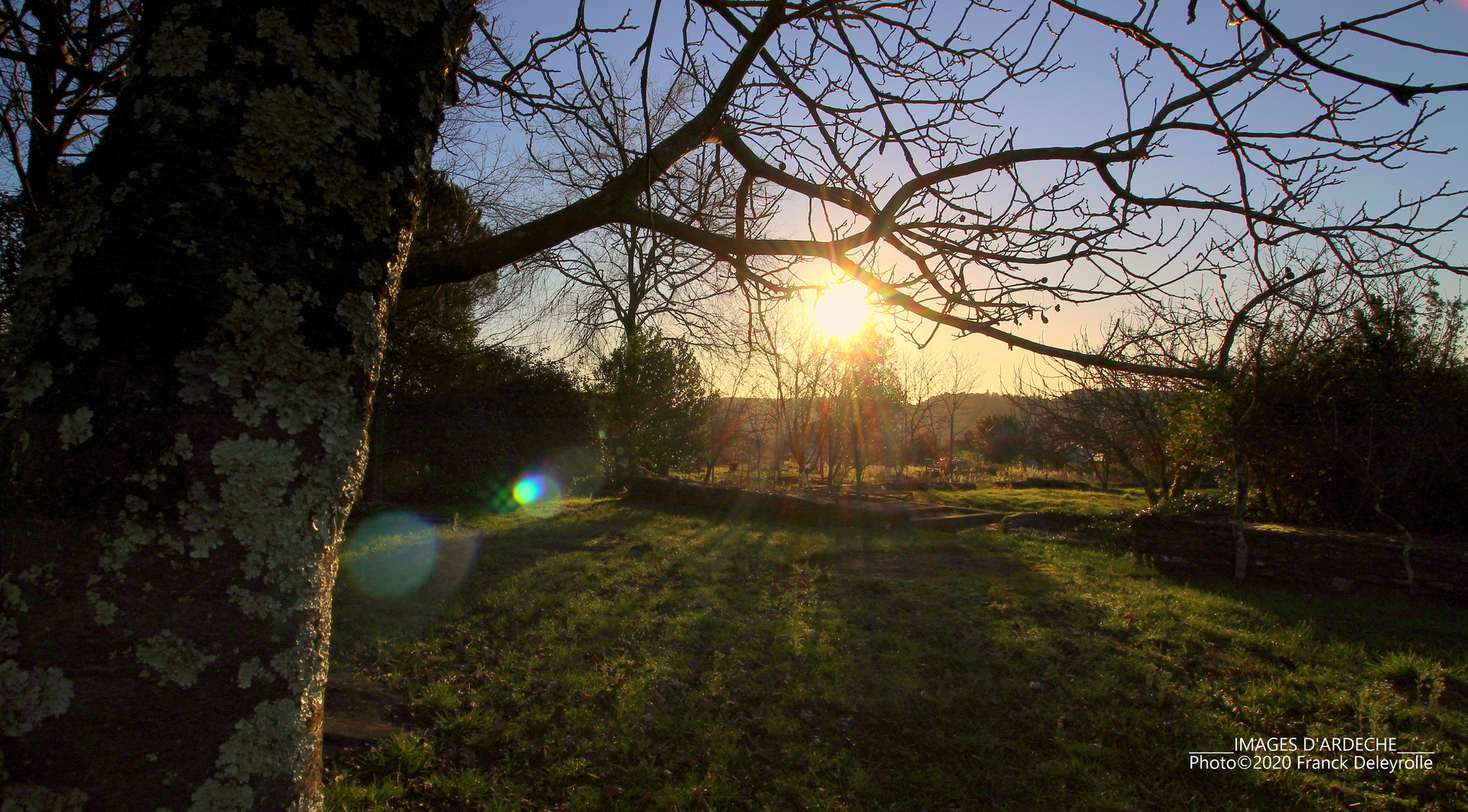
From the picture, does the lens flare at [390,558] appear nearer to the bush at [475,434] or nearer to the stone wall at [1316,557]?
the bush at [475,434]

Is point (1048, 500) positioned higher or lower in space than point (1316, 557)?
lower

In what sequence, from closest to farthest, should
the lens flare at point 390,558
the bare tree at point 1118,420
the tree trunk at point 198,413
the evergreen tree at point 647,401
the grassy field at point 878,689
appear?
the tree trunk at point 198,413 < the grassy field at point 878,689 < the lens flare at point 390,558 < the bare tree at point 1118,420 < the evergreen tree at point 647,401

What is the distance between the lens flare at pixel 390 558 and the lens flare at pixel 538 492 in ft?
12.5

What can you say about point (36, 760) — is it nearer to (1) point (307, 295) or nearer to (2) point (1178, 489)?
(1) point (307, 295)

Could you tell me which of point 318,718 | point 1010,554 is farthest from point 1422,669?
point 318,718

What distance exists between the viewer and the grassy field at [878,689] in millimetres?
3189

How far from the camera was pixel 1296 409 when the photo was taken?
8125mm

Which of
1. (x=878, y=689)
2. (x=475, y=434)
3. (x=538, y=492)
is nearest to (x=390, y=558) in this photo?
(x=878, y=689)

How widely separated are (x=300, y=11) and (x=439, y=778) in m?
3.08

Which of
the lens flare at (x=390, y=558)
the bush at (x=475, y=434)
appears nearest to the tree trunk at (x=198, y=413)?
the lens flare at (x=390, y=558)

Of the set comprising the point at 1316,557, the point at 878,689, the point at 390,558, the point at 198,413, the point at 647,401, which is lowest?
the point at 878,689

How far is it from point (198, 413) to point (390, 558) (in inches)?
257

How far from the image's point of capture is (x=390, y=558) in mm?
6645

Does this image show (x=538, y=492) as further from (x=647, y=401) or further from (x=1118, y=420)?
(x=1118, y=420)
